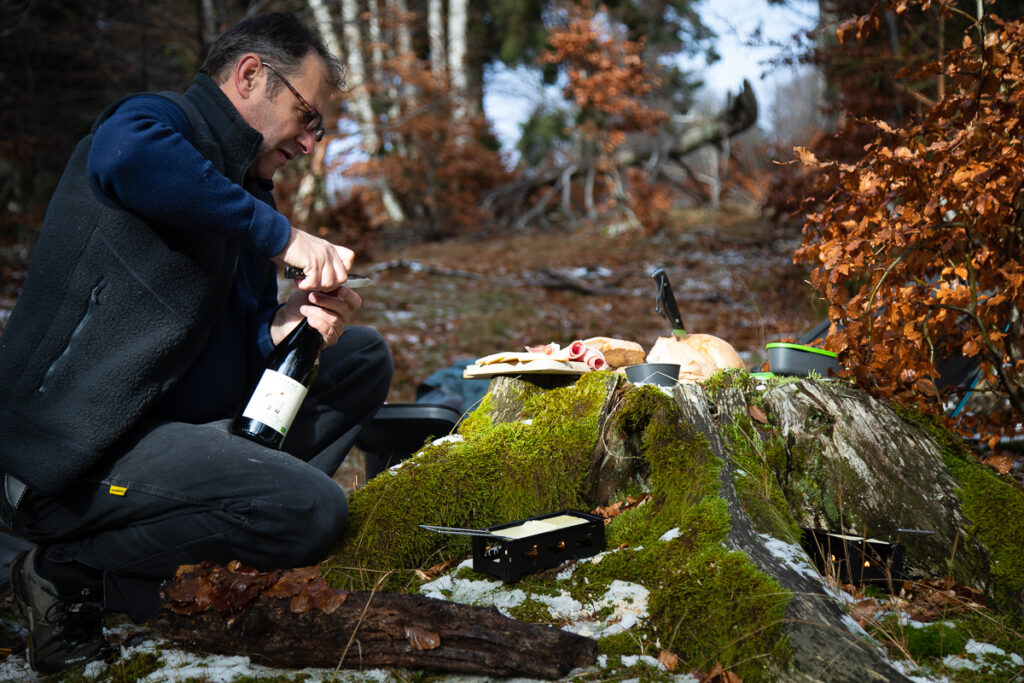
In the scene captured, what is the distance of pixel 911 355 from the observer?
9.15 feet

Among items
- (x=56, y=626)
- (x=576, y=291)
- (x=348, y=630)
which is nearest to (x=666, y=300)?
(x=348, y=630)

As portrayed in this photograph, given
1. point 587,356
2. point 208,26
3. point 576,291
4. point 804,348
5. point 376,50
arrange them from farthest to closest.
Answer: point 376,50 < point 576,291 < point 208,26 < point 804,348 < point 587,356

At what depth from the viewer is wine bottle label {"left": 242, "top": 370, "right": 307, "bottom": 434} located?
2537mm

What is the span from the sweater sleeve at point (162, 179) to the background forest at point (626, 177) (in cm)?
205

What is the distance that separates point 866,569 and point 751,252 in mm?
11822

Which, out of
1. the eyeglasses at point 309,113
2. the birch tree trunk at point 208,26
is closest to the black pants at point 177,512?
the eyeglasses at point 309,113

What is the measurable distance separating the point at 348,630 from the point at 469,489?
0.73 m

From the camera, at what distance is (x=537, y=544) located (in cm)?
236

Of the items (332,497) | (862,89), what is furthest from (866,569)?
(862,89)

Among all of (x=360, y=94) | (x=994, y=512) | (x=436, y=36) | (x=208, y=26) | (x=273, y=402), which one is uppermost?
(x=436, y=36)

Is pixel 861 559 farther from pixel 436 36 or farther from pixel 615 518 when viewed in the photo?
pixel 436 36

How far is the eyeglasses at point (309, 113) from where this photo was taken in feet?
8.52

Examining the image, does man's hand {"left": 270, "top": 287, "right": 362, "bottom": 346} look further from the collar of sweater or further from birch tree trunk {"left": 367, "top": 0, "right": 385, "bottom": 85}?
birch tree trunk {"left": 367, "top": 0, "right": 385, "bottom": 85}

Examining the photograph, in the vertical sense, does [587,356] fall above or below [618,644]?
above
